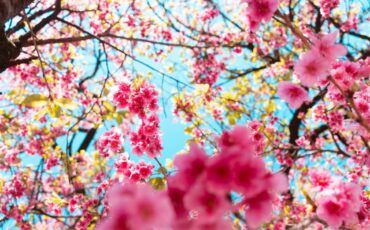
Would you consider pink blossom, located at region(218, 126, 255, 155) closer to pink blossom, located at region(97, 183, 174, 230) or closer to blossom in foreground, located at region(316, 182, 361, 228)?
pink blossom, located at region(97, 183, 174, 230)

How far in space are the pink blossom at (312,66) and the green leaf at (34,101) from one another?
2360mm

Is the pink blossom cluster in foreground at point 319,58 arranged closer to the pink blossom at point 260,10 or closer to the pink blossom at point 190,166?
the pink blossom at point 260,10

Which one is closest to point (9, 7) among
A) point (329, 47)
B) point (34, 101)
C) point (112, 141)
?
point (34, 101)

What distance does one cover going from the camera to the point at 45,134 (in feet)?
27.9

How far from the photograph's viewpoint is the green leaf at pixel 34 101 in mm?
3512

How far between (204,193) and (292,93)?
1500mm

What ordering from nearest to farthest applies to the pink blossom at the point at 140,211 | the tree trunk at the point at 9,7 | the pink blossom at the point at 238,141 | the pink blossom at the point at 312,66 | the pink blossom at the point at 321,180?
1. the pink blossom at the point at 140,211
2. the pink blossom at the point at 238,141
3. the pink blossom at the point at 321,180
4. the pink blossom at the point at 312,66
5. the tree trunk at the point at 9,7

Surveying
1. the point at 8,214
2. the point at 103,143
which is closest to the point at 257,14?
the point at 103,143

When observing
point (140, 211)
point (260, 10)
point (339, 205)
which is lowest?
point (140, 211)

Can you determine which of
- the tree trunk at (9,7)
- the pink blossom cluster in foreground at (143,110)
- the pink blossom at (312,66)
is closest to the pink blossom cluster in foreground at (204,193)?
the pink blossom at (312,66)

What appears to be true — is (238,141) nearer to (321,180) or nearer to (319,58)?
(321,180)

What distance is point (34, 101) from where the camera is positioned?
3.56m

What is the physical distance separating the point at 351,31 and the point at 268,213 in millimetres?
8966

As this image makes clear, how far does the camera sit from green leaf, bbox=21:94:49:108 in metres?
3.51
